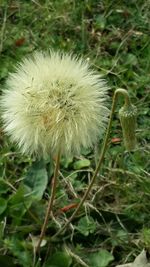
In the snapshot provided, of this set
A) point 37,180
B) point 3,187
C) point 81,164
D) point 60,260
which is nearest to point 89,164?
point 81,164

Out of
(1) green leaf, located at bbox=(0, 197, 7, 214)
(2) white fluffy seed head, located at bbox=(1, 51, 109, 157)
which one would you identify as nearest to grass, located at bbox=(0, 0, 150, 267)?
(1) green leaf, located at bbox=(0, 197, 7, 214)

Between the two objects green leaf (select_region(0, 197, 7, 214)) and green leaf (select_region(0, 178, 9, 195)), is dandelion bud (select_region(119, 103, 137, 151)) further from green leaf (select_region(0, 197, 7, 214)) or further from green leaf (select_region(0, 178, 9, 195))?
green leaf (select_region(0, 178, 9, 195))

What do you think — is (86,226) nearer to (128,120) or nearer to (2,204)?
(2,204)

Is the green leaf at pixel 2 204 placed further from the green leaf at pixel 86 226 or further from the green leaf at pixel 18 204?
the green leaf at pixel 86 226

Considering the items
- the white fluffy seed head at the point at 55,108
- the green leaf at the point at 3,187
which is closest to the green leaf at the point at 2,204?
the green leaf at the point at 3,187

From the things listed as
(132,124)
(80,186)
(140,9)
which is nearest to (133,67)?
(140,9)

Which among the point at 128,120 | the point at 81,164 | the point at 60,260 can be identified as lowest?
the point at 60,260
